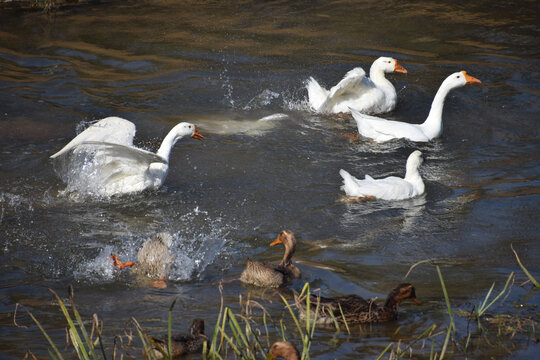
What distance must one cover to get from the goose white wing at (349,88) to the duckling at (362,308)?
221 inches

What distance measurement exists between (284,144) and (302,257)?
10.6ft

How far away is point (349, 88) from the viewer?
406 inches

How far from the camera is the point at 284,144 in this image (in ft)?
29.4

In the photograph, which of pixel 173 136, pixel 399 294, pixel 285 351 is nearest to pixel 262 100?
pixel 173 136

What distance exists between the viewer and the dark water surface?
203 inches

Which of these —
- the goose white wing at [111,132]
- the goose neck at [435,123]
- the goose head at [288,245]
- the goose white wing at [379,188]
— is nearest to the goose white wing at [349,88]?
the goose neck at [435,123]

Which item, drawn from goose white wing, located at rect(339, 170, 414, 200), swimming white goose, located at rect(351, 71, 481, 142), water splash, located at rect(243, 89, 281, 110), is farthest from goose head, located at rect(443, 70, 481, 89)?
goose white wing, located at rect(339, 170, 414, 200)

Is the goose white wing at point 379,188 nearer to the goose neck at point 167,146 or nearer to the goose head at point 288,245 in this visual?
the goose head at point 288,245

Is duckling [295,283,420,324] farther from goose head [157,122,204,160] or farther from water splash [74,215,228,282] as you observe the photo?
goose head [157,122,204,160]

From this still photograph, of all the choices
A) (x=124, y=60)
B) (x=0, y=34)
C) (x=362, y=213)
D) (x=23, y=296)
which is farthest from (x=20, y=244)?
(x=0, y=34)

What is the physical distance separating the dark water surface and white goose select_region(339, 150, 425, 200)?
0.38 ft

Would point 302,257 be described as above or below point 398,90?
below

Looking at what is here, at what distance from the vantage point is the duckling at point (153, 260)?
5457 mm

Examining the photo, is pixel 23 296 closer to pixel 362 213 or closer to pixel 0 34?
pixel 362 213
